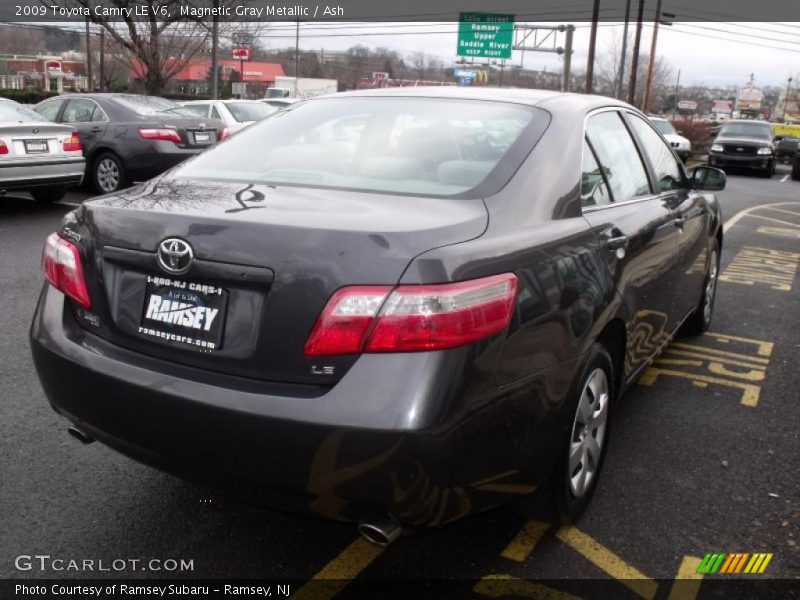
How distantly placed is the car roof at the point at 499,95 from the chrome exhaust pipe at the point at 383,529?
1.79m

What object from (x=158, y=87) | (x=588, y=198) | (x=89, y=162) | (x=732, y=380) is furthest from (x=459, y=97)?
(x=158, y=87)

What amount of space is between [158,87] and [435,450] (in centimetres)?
2782

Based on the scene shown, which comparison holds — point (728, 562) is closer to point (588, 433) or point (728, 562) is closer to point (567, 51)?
point (588, 433)

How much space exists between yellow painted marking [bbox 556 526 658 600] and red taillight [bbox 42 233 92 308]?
189 centimetres

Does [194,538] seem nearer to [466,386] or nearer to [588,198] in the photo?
[466,386]

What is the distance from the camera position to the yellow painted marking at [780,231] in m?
11.0

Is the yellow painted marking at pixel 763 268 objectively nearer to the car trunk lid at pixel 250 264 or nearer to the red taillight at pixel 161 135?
the car trunk lid at pixel 250 264

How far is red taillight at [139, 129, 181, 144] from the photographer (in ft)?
35.0

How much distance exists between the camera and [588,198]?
2967mm

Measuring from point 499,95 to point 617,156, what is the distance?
0.64 meters

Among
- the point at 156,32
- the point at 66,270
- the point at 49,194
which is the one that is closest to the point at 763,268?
the point at 66,270

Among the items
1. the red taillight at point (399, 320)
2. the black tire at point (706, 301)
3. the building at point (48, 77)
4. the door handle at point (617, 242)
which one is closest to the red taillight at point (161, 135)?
the black tire at point (706, 301)

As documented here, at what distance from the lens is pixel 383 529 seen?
2.09 metres

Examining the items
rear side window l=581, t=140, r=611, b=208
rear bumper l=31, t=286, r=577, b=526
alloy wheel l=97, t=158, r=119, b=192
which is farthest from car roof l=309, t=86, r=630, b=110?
alloy wheel l=97, t=158, r=119, b=192
